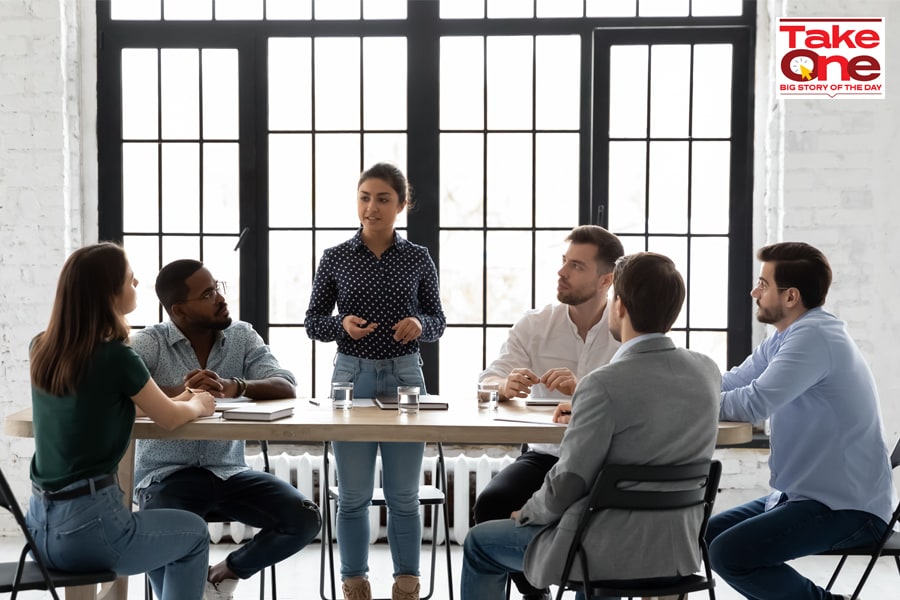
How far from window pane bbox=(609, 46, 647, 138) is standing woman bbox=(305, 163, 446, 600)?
158 cm

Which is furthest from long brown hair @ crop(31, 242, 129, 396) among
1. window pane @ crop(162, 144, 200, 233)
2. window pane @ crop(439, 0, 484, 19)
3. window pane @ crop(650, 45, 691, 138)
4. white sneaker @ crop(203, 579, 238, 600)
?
window pane @ crop(650, 45, 691, 138)

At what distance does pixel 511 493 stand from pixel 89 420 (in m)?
1.34

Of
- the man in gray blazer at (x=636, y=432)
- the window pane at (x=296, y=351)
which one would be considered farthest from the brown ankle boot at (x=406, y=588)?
the window pane at (x=296, y=351)

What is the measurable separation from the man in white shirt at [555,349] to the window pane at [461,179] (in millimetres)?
1421

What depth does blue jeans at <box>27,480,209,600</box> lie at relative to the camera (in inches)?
93.7

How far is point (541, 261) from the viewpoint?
4.82 m

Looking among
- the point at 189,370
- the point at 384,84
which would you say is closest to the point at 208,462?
the point at 189,370

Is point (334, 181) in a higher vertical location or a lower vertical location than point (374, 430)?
higher

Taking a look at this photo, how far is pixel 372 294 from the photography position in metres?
3.55

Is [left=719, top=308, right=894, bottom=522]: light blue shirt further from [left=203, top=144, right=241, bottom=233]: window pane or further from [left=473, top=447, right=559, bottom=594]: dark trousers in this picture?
[left=203, top=144, right=241, bottom=233]: window pane

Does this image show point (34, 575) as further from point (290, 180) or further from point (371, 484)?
point (290, 180)

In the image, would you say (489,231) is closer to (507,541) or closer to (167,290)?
(167,290)

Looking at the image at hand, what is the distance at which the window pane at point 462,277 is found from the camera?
4.82 metres

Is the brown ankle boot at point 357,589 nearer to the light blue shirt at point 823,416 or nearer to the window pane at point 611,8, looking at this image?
the light blue shirt at point 823,416
